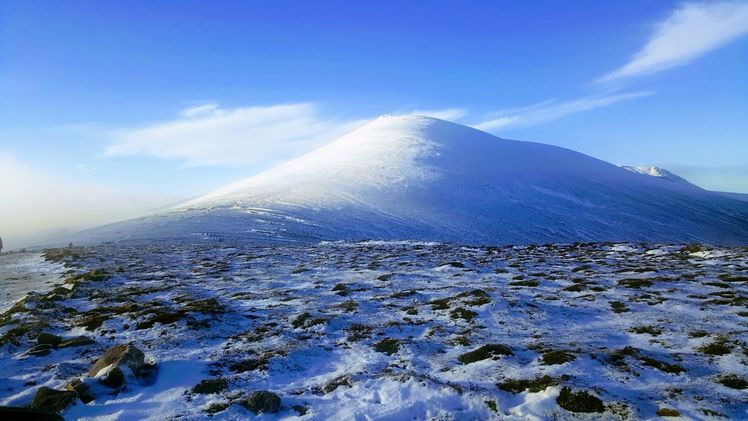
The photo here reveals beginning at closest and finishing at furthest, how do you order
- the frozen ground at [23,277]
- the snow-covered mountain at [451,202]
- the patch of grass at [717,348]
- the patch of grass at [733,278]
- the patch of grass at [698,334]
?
the patch of grass at [717,348] → the patch of grass at [698,334] → the patch of grass at [733,278] → the frozen ground at [23,277] → the snow-covered mountain at [451,202]

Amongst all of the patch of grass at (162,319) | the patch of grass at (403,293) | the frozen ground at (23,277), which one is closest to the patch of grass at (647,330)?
the patch of grass at (403,293)

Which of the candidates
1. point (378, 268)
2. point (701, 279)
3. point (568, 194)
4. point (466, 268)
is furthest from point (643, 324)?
point (568, 194)

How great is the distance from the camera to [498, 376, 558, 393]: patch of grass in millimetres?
8852

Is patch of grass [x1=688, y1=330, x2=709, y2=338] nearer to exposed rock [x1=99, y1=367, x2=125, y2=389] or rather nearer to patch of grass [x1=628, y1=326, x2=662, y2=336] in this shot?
patch of grass [x1=628, y1=326, x2=662, y2=336]

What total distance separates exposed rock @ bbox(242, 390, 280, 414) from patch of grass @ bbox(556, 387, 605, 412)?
543 centimetres

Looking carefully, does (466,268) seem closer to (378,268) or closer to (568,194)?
(378,268)

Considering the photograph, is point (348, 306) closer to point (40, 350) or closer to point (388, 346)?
point (388, 346)

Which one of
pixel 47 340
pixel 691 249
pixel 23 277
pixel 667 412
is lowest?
pixel 691 249

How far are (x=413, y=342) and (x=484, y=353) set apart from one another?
2.13 m

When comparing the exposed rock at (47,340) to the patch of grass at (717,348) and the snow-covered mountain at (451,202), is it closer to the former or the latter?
the patch of grass at (717,348)

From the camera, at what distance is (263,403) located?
A: 8.57 metres

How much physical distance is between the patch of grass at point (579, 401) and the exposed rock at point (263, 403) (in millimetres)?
5429

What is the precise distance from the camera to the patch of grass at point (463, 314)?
1431 centimetres

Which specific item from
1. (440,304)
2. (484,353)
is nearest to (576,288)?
(440,304)
